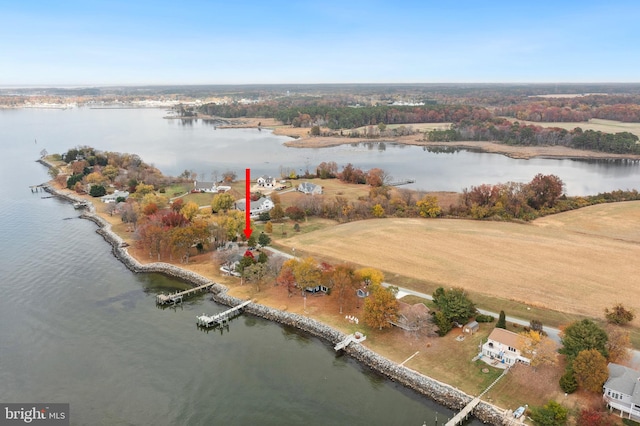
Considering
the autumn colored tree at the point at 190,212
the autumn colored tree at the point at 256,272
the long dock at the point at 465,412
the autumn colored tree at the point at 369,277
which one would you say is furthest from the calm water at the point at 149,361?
the autumn colored tree at the point at 190,212

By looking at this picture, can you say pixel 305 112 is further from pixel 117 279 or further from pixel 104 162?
pixel 117 279

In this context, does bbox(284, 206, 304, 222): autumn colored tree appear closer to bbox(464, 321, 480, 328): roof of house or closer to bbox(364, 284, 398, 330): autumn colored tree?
bbox(364, 284, 398, 330): autumn colored tree

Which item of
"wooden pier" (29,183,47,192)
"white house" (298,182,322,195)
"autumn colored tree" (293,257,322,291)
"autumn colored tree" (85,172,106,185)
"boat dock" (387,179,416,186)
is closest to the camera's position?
"autumn colored tree" (293,257,322,291)

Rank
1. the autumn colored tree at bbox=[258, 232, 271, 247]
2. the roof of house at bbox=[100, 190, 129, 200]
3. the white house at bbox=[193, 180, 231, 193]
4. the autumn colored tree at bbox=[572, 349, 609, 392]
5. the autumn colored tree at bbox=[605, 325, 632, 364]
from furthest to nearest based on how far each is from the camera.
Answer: the white house at bbox=[193, 180, 231, 193], the roof of house at bbox=[100, 190, 129, 200], the autumn colored tree at bbox=[258, 232, 271, 247], the autumn colored tree at bbox=[605, 325, 632, 364], the autumn colored tree at bbox=[572, 349, 609, 392]

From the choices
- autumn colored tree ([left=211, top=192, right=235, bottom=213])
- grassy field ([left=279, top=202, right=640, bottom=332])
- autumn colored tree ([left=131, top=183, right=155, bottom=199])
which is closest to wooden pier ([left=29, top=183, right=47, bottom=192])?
autumn colored tree ([left=131, top=183, right=155, bottom=199])

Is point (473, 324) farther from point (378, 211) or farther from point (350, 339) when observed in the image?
point (378, 211)

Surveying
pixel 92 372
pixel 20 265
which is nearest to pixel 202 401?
pixel 92 372
